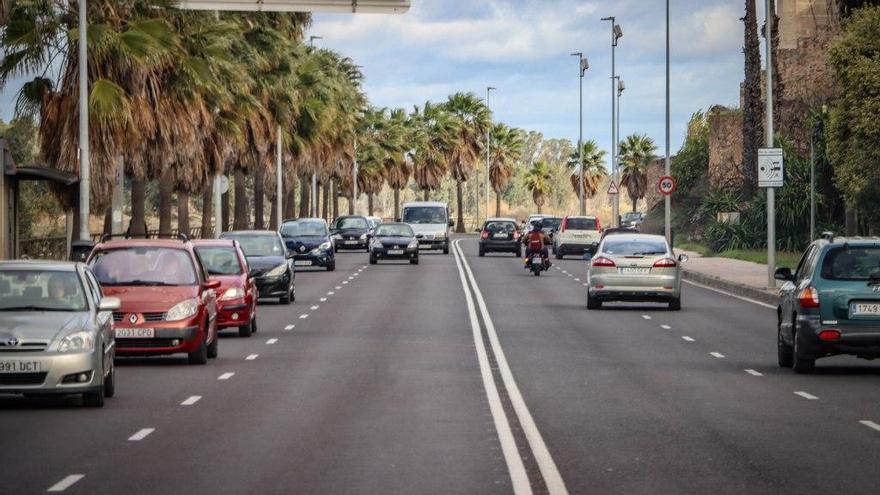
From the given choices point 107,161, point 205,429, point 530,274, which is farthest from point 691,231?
point 205,429

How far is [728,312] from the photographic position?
115 ft

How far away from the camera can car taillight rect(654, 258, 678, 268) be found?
115 feet

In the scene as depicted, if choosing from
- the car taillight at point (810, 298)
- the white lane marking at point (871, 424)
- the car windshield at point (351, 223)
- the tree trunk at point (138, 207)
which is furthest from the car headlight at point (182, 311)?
the car windshield at point (351, 223)

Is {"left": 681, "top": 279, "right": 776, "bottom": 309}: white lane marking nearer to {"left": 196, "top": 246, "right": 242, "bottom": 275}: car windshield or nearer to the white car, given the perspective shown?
{"left": 196, "top": 246, "right": 242, "bottom": 275}: car windshield

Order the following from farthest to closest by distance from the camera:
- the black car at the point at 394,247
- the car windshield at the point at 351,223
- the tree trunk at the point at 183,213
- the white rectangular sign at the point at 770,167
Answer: the car windshield at the point at 351,223 → the black car at the point at 394,247 → the tree trunk at the point at 183,213 → the white rectangular sign at the point at 770,167

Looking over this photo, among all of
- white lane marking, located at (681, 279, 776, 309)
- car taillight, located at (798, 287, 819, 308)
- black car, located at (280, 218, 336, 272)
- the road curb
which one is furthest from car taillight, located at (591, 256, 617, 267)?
black car, located at (280, 218, 336, 272)

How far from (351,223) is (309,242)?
24.7 meters

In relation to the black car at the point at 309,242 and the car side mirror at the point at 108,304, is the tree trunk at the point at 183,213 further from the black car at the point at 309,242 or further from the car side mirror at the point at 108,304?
the car side mirror at the point at 108,304

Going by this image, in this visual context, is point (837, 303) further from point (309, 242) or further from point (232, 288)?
point (309, 242)

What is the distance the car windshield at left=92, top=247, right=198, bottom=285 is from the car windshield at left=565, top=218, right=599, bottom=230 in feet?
153

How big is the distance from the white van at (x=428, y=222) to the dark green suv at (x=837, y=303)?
53.7 meters

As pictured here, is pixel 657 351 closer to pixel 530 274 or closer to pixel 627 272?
pixel 627 272

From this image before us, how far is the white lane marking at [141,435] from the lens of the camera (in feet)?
47.2

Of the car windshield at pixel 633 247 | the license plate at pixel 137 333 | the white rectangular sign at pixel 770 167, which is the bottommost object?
the license plate at pixel 137 333
